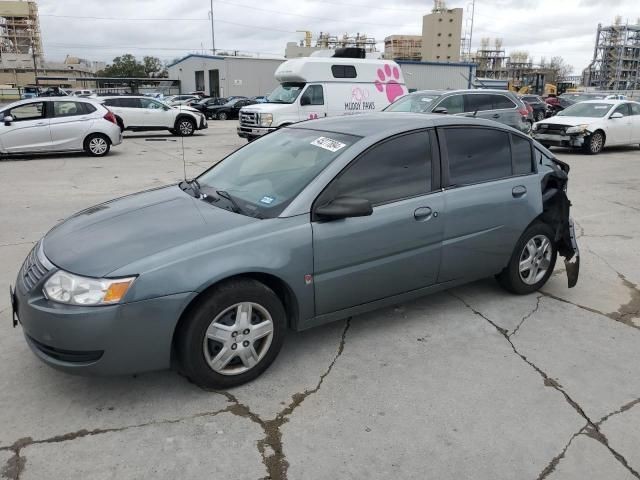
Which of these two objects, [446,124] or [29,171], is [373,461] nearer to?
[446,124]

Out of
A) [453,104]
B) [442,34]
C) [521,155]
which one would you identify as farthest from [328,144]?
[442,34]

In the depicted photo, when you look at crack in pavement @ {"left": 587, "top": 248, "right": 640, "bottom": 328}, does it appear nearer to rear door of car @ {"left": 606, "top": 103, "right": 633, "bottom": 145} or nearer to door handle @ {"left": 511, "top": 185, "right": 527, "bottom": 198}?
door handle @ {"left": 511, "top": 185, "right": 527, "bottom": 198}

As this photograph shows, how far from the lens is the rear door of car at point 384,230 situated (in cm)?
334

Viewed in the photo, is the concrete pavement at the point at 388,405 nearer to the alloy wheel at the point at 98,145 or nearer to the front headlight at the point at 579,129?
the alloy wheel at the point at 98,145

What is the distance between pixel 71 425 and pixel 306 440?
126 cm

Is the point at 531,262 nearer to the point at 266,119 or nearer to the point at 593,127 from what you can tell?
the point at 266,119

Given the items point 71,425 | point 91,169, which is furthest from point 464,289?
point 91,169

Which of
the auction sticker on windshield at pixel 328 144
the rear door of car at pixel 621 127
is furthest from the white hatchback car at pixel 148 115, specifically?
the auction sticker on windshield at pixel 328 144

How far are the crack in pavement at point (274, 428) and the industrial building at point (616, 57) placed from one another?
142441mm

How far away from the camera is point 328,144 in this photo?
12.3ft

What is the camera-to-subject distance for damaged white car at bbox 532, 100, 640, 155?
1455 cm

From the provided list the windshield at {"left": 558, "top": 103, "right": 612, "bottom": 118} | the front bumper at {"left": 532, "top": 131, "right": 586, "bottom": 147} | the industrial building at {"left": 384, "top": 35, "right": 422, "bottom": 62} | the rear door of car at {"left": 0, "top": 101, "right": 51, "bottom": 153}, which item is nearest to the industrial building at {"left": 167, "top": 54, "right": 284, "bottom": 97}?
the windshield at {"left": 558, "top": 103, "right": 612, "bottom": 118}

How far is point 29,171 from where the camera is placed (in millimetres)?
11359

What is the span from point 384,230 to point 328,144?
756mm
